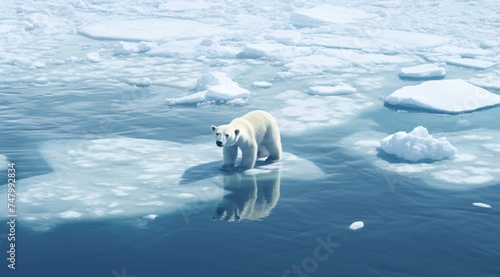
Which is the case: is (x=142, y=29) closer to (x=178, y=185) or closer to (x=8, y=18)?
(x=8, y=18)

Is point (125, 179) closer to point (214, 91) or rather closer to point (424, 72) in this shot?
point (214, 91)

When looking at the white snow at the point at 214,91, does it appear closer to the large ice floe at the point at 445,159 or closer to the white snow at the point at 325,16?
the large ice floe at the point at 445,159

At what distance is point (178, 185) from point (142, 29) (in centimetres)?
1474

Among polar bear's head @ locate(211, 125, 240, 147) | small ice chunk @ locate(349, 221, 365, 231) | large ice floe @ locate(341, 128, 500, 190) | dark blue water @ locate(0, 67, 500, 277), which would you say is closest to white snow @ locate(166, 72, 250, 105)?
large ice floe @ locate(341, 128, 500, 190)

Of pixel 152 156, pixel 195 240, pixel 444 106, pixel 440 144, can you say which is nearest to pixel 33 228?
pixel 195 240

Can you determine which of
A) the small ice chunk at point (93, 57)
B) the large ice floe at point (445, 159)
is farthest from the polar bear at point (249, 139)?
the small ice chunk at point (93, 57)

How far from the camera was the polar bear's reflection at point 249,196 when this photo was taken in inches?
318

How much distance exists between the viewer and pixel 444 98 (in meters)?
13.5

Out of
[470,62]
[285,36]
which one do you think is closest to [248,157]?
[470,62]

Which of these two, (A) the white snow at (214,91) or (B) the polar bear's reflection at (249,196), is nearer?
(B) the polar bear's reflection at (249,196)

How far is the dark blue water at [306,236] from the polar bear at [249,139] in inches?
21.1

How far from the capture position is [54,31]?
22703 millimetres

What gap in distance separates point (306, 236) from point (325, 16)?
727 inches

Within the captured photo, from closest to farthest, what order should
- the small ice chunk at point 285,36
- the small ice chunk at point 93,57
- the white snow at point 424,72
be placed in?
the white snow at point 424,72, the small ice chunk at point 93,57, the small ice chunk at point 285,36
